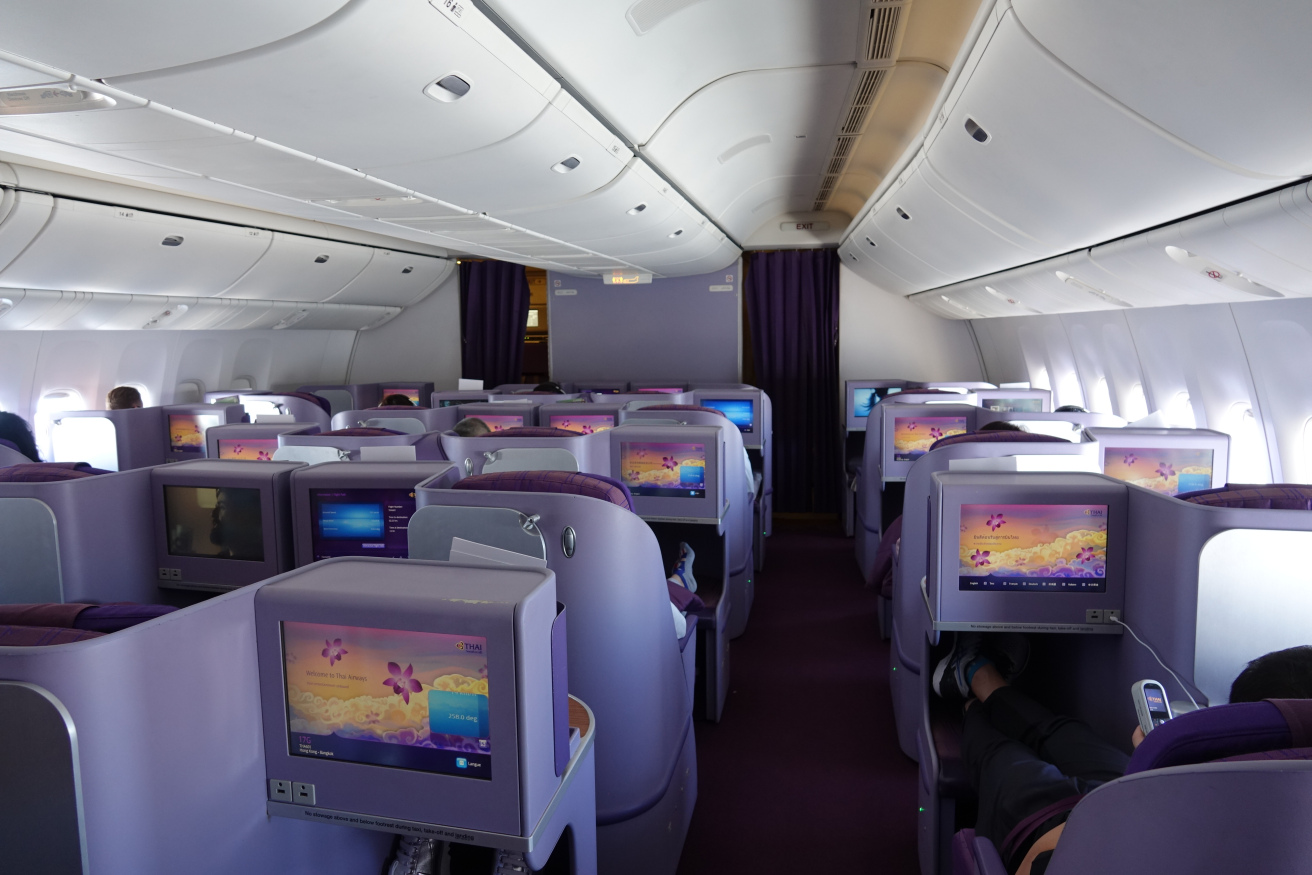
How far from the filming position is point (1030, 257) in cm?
479

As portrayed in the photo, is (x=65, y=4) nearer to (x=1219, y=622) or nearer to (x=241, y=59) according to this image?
(x=241, y=59)

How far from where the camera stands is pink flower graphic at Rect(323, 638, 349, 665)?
4.95ft

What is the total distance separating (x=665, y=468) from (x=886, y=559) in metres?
1.38

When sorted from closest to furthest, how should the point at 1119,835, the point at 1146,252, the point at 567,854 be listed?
1. the point at 1119,835
2. the point at 567,854
3. the point at 1146,252

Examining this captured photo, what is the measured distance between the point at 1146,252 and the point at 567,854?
3.62m

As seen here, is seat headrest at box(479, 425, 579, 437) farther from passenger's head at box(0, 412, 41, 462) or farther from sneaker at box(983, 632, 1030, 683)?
passenger's head at box(0, 412, 41, 462)

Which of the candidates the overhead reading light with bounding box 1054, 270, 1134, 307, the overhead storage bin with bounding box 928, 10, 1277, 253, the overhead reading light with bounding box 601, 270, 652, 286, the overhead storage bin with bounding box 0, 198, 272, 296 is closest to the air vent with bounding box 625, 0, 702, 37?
the overhead storage bin with bounding box 928, 10, 1277, 253

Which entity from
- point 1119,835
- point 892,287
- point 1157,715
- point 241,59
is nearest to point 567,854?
point 1119,835

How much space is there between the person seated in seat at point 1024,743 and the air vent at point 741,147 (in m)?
3.81

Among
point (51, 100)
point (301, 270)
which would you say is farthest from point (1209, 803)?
point (301, 270)

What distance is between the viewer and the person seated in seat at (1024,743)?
1633mm

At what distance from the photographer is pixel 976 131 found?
3205mm

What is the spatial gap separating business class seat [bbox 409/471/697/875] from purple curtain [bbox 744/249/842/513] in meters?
8.01

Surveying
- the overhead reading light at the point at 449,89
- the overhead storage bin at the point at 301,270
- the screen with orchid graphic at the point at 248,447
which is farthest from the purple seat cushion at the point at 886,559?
the overhead storage bin at the point at 301,270
